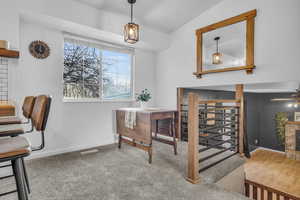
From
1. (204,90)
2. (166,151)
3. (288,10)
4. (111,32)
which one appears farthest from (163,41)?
(166,151)

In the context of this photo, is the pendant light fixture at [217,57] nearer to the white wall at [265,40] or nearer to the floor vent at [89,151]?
the white wall at [265,40]

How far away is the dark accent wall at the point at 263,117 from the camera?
560 cm

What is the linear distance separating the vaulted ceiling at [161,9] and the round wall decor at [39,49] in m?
0.91

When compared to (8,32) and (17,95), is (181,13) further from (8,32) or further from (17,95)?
(17,95)

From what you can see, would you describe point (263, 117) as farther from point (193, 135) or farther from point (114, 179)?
point (114, 179)

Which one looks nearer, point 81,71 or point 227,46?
point 227,46

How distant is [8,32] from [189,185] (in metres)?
2.83

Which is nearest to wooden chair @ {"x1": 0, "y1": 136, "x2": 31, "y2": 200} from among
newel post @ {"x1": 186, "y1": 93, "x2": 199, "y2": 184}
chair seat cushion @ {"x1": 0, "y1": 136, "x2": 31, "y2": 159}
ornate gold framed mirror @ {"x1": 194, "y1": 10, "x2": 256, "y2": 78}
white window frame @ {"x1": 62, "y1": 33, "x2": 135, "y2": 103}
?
chair seat cushion @ {"x1": 0, "y1": 136, "x2": 31, "y2": 159}

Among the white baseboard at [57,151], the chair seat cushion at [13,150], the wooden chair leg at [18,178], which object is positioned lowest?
the white baseboard at [57,151]

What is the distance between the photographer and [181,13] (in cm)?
296

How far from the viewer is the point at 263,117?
237 inches

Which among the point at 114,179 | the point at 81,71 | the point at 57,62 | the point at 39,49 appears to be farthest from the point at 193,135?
the point at 39,49

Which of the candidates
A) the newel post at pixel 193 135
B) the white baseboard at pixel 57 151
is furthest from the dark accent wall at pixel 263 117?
the white baseboard at pixel 57 151

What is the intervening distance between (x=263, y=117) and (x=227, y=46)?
15.2ft
